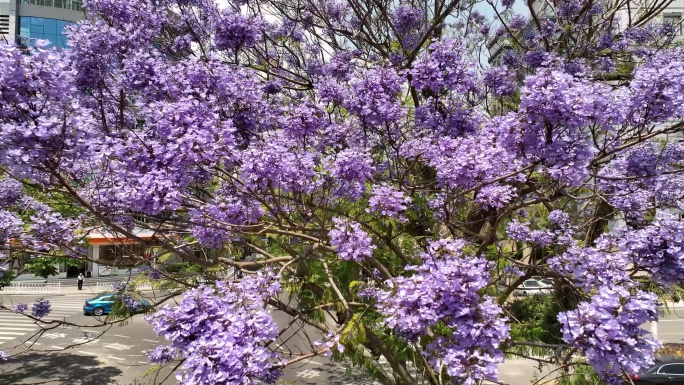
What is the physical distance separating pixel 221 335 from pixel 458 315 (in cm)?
119

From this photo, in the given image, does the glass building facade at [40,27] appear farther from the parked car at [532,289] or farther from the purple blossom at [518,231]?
the purple blossom at [518,231]

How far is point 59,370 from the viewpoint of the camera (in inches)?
452

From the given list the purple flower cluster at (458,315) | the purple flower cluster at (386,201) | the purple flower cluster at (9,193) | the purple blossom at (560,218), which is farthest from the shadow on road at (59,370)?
the purple flower cluster at (458,315)

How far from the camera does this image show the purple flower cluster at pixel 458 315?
216 centimetres

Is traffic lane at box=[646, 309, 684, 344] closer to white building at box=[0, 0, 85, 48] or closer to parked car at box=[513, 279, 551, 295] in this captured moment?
parked car at box=[513, 279, 551, 295]

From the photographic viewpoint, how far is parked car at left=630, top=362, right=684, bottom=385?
30.2 feet

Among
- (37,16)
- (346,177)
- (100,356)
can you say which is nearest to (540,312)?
(346,177)

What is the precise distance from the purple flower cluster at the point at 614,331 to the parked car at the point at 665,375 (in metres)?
9.00

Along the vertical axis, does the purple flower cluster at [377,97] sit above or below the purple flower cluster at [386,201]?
above

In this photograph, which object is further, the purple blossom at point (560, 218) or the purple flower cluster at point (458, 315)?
the purple blossom at point (560, 218)

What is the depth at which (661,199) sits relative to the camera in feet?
13.2

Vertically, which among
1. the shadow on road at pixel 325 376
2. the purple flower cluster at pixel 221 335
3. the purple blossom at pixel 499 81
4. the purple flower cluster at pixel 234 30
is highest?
the purple flower cluster at pixel 234 30

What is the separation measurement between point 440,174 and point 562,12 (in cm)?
445

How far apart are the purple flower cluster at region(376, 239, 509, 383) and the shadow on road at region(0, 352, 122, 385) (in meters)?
10.4
